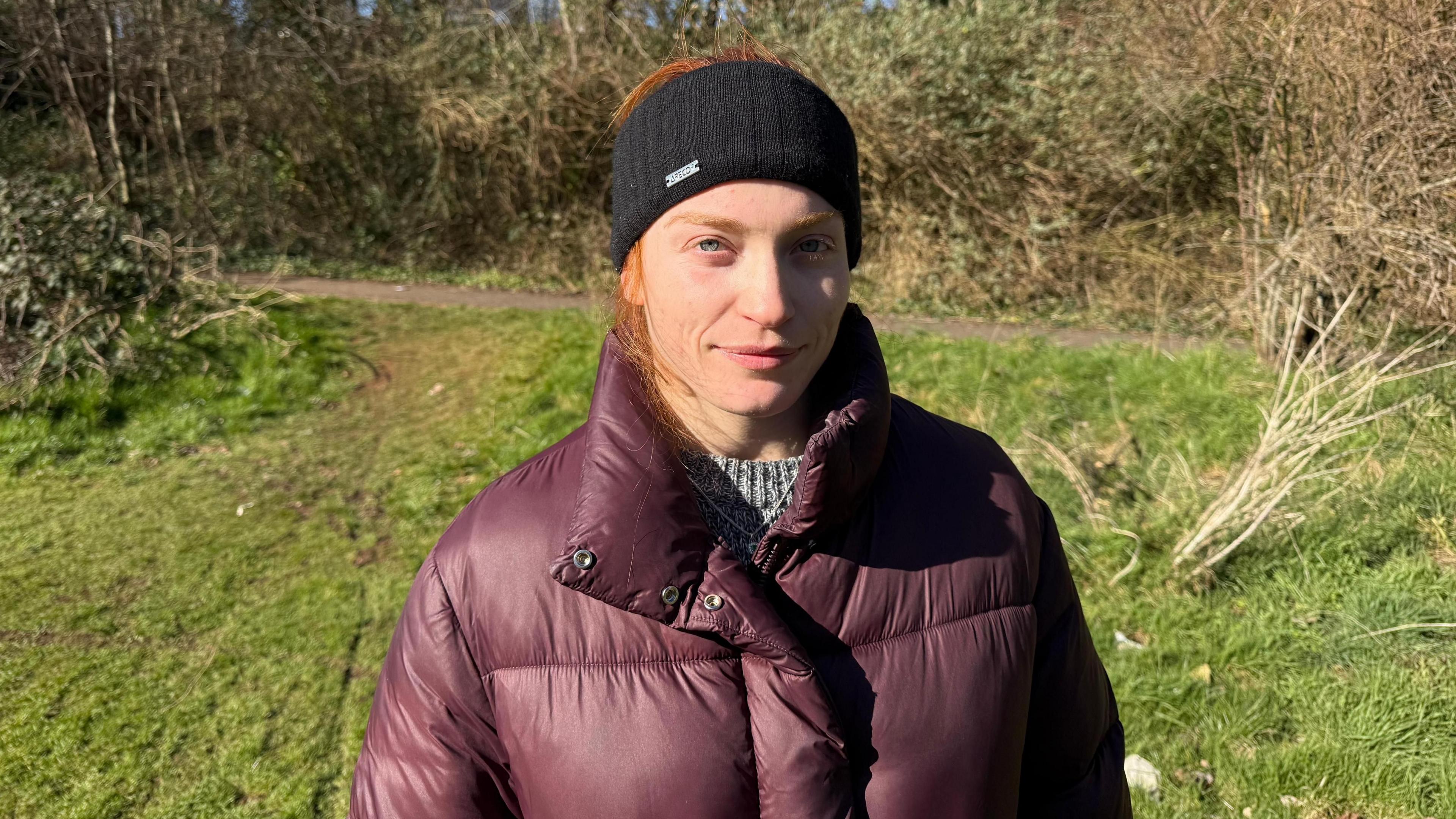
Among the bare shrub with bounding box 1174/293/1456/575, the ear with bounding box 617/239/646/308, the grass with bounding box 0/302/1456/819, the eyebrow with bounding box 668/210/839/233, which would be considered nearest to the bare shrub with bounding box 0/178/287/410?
the grass with bounding box 0/302/1456/819

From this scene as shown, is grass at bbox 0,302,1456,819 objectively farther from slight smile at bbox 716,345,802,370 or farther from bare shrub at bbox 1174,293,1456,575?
slight smile at bbox 716,345,802,370

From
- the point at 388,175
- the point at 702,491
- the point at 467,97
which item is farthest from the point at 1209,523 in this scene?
the point at 388,175

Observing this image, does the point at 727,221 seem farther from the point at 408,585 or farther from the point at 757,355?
the point at 408,585

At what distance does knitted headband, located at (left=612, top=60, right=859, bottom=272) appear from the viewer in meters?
1.29

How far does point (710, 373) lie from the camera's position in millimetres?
1350

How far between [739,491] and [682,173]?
50 cm

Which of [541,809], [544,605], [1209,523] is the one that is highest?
[544,605]

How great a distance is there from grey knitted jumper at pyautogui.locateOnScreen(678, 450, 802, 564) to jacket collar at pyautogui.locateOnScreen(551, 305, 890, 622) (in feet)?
0.22

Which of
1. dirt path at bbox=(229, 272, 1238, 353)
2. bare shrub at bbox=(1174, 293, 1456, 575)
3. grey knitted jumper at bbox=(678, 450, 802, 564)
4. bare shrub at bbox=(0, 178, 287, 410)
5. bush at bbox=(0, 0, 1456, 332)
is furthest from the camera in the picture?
dirt path at bbox=(229, 272, 1238, 353)

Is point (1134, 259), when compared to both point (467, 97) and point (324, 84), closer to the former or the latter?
point (467, 97)

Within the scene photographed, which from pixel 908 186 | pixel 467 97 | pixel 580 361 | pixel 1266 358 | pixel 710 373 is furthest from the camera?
pixel 467 97

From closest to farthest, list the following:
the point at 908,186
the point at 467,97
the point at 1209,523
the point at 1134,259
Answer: the point at 1209,523, the point at 1134,259, the point at 908,186, the point at 467,97

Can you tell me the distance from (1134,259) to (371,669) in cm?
860

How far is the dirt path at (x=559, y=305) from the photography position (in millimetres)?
8258
